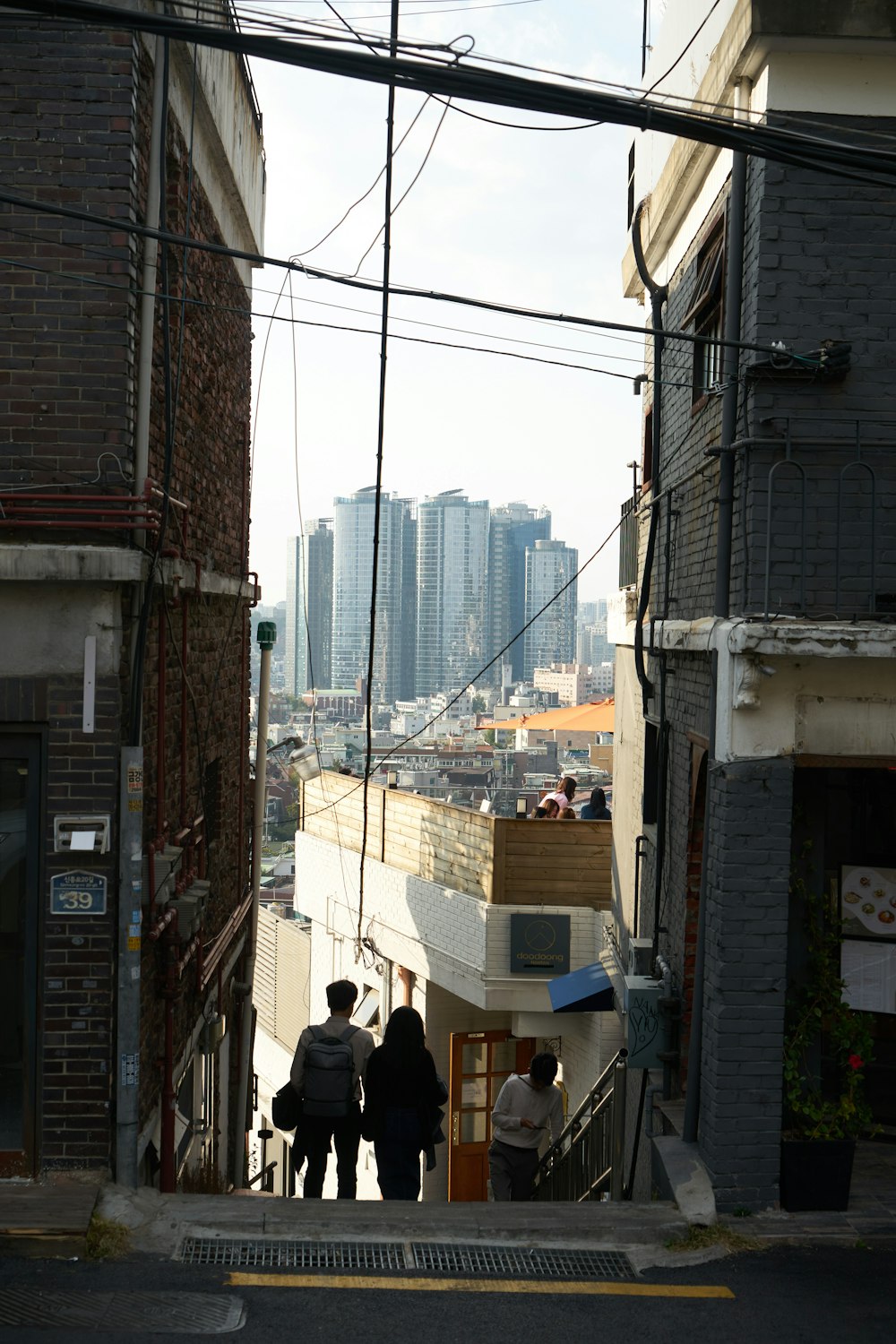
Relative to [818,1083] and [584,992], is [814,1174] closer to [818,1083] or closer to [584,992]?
[818,1083]

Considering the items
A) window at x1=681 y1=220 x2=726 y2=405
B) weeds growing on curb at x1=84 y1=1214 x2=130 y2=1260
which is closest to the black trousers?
weeds growing on curb at x1=84 y1=1214 x2=130 y2=1260

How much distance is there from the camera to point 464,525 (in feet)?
332

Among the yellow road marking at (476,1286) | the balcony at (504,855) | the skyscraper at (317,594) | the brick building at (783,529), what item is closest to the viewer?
the yellow road marking at (476,1286)

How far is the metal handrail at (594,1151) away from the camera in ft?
37.1

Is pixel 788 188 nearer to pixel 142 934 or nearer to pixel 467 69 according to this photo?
pixel 467 69

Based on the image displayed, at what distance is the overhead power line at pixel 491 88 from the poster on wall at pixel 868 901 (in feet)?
14.2

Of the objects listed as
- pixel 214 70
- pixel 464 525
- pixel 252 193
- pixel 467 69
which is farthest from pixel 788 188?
pixel 464 525

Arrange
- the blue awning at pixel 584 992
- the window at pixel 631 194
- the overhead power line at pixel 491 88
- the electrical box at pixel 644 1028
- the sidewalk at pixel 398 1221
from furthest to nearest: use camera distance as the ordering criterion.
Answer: the window at pixel 631 194 < the blue awning at pixel 584 992 < the electrical box at pixel 644 1028 < the sidewalk at pixel 398 1221 < the overhead power line at pixel 491 88

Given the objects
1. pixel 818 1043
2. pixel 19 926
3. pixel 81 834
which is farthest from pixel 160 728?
pixel 818 1043

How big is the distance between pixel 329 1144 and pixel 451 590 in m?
96.0

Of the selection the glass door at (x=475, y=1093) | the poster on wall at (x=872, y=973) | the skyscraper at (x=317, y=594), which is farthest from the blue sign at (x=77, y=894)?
the skyscraper at (x=317, y=594)

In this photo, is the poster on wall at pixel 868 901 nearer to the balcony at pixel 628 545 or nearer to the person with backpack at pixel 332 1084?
the person with backpack at pixel 332 1084

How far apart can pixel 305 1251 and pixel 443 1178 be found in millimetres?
10851

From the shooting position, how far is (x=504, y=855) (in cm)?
1527
